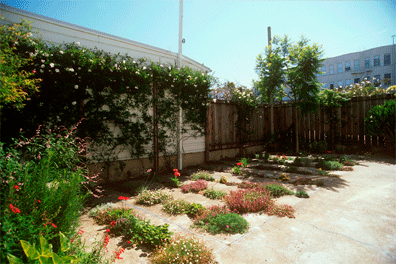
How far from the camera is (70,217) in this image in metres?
2.20

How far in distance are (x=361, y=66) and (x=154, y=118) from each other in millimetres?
43556

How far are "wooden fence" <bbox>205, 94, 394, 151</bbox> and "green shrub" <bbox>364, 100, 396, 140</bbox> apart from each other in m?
0.85

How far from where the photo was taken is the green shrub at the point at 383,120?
7979 mm

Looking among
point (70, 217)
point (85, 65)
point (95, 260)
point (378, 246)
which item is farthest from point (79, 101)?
point (378, 246)

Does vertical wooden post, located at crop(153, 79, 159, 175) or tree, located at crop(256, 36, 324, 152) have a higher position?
tree, located at crop(256, 36, 324, 152)

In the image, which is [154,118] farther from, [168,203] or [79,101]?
[168,203]

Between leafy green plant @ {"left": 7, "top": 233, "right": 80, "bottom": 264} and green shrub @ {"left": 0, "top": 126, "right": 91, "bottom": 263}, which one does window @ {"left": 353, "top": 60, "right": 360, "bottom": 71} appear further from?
leafy green plant @ {"left": 7, "top": 233, "right": 80, "bottom": 264}

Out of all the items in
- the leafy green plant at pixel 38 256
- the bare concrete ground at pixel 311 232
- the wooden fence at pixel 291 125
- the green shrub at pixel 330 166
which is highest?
the wooden fence at pixel 291 125

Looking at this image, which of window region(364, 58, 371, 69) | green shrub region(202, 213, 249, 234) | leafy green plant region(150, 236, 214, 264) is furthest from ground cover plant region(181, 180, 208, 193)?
window region(364, 58, 371, 69)

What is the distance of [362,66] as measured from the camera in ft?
122

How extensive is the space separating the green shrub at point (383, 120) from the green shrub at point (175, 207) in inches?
335

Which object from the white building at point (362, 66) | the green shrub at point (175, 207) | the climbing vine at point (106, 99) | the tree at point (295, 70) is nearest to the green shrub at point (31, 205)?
the green shrub at point (175, 207)

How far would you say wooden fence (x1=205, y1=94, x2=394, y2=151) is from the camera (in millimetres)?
8703

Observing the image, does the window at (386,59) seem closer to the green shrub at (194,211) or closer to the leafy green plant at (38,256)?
the green shrub at (194,211)
